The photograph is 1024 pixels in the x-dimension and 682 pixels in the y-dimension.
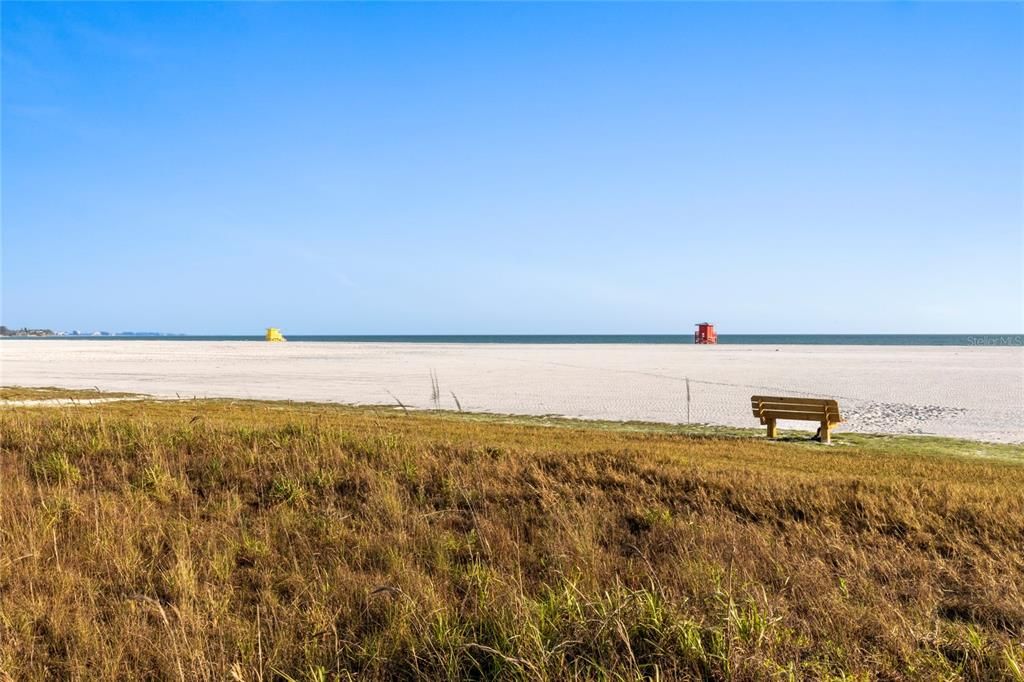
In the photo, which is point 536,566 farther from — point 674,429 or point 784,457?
point 674,429

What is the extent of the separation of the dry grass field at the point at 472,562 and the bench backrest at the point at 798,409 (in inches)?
159

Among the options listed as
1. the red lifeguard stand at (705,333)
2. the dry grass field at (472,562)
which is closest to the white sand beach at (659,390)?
the dry grass field at (472,562)

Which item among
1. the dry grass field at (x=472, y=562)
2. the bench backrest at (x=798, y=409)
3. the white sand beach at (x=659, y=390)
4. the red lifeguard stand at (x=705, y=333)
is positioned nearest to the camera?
the dry grass field at (x=472, y=562)

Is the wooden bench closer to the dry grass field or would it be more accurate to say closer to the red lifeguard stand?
Result: the dry grass field

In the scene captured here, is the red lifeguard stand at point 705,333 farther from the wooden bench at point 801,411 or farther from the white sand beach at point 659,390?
the wooden bench at point 801,411

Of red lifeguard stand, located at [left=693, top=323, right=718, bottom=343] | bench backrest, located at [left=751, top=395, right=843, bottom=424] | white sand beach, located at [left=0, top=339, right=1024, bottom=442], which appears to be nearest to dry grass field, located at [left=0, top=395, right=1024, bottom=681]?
bench backrest, located at [left=751, top=395, right=843, bottom=424]

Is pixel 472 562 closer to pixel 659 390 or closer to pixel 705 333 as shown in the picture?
pixel 659 390

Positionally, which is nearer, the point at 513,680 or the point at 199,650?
the point at 513,680

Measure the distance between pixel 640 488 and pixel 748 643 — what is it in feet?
12.7

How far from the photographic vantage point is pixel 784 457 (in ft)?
34.8

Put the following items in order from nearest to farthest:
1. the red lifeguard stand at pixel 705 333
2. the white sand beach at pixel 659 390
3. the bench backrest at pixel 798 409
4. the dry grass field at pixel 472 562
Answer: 1. the dry grass field at pixel 472 562
2. the bench backrest at pixel 798 409
3. the white sand beach at pixel 659 390
4. the red lifeguard stand at pixel 705 333

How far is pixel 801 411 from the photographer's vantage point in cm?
1376

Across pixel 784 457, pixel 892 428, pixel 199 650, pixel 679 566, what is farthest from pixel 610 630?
Result: pixel 892 428

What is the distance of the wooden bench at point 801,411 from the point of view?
13377 millimetres
